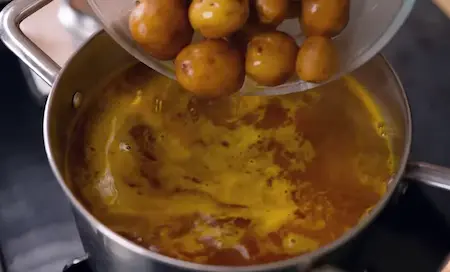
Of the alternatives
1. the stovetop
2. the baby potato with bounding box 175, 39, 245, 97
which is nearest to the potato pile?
the baby potato with bounding box 175, 39, 245, 97

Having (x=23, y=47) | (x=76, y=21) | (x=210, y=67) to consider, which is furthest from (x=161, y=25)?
(x=76, y=21)

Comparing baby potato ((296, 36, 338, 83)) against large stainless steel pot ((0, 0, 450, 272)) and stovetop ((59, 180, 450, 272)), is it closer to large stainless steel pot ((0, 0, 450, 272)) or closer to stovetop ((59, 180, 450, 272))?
large stainless steel pot ((0, 0, 450, 272))

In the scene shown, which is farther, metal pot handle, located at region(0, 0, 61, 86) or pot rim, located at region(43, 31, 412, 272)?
metal pot handle, located at region(0, 0, 61, 86)

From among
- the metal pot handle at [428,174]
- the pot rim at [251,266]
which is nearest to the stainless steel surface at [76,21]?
the pot rim at [251,266]

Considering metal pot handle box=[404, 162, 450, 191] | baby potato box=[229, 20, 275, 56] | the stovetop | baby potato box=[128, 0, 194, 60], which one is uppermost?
baby potato box=[128, 0, 194, 60]

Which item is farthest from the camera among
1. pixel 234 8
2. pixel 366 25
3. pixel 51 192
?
pixel 51 192

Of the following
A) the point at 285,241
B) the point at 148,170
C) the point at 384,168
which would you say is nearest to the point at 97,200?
the point at 148,170

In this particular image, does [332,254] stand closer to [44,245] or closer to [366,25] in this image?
[366,25]
